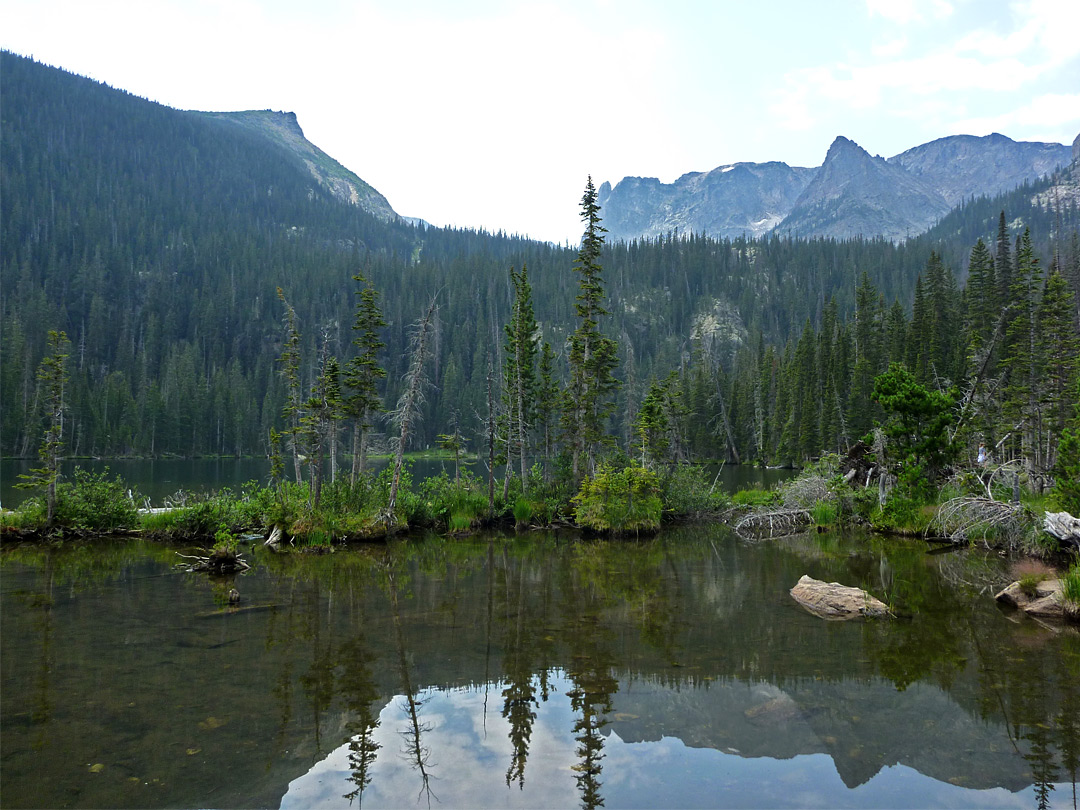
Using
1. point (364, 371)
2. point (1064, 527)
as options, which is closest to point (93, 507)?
point (364, 371)

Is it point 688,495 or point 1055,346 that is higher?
point 1055,346

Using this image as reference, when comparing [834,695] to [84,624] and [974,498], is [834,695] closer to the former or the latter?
[84,624]

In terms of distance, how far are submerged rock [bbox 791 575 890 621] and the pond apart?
0.49 metres

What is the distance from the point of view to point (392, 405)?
136m

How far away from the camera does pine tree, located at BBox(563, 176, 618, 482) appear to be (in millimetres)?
31953

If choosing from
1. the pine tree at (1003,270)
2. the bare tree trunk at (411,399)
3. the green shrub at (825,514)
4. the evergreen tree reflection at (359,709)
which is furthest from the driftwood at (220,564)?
the pine tree at (1003,270)

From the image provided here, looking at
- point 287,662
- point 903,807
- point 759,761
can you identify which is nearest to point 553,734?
point 759,761

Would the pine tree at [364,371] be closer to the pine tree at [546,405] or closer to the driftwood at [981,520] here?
the pine tree at [546,405]

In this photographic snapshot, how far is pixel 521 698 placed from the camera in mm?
9445

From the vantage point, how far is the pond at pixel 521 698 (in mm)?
7062

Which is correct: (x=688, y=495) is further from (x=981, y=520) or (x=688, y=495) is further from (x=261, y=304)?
(x=261, y=304)

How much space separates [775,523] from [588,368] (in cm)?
1202

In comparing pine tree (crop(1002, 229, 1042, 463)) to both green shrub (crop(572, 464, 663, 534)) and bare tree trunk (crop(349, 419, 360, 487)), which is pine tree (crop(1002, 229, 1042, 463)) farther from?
bare tree trunk (crop(349, 419, 360, 487))

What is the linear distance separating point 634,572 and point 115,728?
1428 cm
